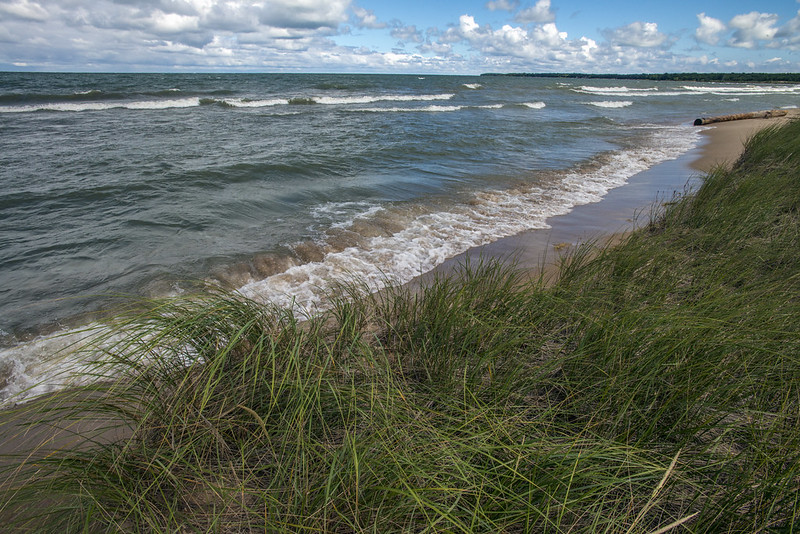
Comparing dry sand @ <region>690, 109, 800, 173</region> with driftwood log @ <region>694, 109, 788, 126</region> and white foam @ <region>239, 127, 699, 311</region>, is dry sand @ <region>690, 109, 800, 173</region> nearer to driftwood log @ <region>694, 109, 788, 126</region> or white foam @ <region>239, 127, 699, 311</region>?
driftwood log @ <region>694, 109, 788, 126</region>

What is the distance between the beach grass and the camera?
156 centimetres

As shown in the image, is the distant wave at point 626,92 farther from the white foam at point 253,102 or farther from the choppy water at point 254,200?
the white foam at point 253,102

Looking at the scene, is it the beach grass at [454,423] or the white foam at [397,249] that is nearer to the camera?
the beach grass at [454,423]

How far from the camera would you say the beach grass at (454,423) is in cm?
156

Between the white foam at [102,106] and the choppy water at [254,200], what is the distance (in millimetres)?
5846

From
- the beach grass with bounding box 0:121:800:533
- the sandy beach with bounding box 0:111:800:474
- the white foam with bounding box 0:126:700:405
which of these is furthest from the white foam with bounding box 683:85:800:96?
the beach grass with bounding box 0:121:800:533

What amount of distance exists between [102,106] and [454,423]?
99.2ft

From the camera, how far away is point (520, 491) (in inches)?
63.9

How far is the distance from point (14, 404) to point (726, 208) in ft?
22.3

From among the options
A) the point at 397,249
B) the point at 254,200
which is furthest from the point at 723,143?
the point at 254,200

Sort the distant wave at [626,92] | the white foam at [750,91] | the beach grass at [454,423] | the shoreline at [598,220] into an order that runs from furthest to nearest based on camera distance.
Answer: the white foam at [750,91] → the distant wave at [626,92] → the shoreline at [598,220] → the beach grass at [454,423]

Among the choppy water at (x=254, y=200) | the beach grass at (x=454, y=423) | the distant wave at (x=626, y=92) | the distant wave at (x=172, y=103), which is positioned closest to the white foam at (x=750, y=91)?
the distant wave at (x=626, y=92)

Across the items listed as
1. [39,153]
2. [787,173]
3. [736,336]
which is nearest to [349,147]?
[39,153]

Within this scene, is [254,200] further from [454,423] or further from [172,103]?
[172,103]
